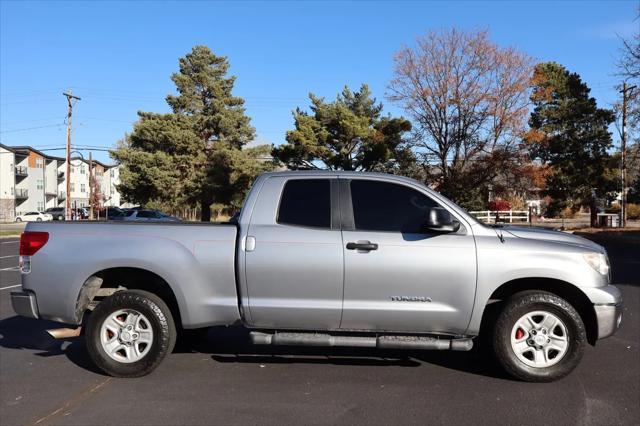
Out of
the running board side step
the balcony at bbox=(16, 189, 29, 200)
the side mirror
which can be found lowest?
the running board side step

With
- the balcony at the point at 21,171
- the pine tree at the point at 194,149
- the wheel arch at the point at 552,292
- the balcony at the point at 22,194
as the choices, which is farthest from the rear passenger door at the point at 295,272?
the balcony at the point at 21,171

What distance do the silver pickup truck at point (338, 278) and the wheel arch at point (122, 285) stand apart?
0.02m

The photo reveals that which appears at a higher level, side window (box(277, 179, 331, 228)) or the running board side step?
side window (box(277, 179, 331, 228))

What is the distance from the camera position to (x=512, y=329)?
472 cm

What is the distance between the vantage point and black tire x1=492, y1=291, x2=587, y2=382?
4.68 m

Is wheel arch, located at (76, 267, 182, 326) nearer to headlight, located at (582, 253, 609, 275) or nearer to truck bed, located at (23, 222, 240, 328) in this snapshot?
truck bed, located at (23, 222, 240, 328)

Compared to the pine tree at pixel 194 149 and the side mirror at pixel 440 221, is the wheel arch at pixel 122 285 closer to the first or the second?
the side mirror at pixel 440 221

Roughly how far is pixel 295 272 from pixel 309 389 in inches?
40.1

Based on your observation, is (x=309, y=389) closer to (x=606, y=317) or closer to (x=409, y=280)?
(x=409, y=280)

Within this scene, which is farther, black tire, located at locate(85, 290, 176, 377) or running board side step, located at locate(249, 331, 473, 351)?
black tire, located at locate(85, 290, 176, 377)

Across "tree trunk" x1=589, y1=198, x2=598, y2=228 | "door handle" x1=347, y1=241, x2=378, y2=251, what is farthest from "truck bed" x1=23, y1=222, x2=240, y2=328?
"tree trunk" x1=589, y1=198, x2=598, y2=228

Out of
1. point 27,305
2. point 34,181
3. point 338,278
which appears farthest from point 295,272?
point 34,181

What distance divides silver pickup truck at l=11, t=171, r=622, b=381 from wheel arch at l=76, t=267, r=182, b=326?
21mm

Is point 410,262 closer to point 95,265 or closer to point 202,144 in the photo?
point 95,265
